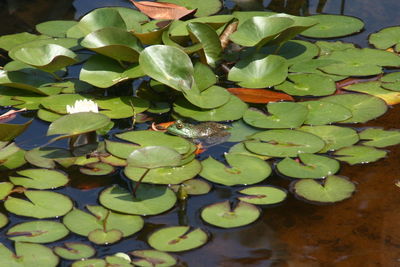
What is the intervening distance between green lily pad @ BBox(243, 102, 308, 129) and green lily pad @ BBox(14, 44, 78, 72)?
2.42 ft

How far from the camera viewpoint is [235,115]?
101 inches

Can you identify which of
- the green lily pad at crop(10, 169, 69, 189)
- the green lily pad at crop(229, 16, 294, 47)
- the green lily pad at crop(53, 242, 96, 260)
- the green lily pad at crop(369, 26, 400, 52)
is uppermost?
the green lily pad at crop(229, 16, 294, 47)

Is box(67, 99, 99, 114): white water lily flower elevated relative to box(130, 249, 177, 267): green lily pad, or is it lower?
elevated

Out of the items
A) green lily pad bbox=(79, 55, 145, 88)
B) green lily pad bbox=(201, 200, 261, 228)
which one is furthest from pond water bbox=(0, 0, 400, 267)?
green lily pad bbox=(79, 55, 145, 88)

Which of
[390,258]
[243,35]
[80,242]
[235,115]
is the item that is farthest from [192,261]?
[243,35]

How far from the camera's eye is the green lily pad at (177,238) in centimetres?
191

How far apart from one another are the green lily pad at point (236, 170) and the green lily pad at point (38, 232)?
0.50 metres

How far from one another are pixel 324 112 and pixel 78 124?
2.98ft

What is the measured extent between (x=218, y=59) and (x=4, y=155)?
99 cm

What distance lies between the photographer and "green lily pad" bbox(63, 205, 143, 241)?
1.98 meters

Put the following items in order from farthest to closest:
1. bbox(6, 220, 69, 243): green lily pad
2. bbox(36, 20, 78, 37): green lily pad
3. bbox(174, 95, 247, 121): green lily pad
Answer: bbox(36, 20, 78, 37): green lily pad
bbox(174, 95, 247, 121): green lily pad
bbox(6, 220, 69, 243): green lily pad

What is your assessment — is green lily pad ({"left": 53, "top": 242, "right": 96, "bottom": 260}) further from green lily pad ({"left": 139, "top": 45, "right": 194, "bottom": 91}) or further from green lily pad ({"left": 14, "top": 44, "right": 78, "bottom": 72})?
green lily pad ({"left": 14, "top": 44, "right": 78, "bottom": 72})

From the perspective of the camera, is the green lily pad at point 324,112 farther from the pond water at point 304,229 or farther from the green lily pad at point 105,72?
the green lily pad at point 105,72

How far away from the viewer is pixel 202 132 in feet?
8.11
